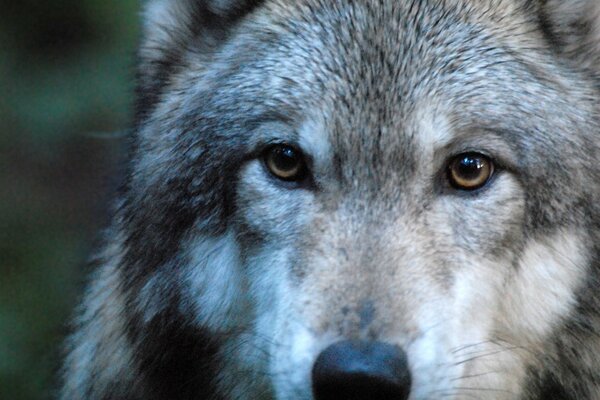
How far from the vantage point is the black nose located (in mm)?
3250

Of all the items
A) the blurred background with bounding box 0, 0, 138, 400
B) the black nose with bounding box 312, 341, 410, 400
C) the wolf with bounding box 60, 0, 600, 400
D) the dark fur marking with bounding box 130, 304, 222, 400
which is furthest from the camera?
the blurred background with bounding box 0, 0, 138, 400

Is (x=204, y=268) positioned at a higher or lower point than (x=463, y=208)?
lower

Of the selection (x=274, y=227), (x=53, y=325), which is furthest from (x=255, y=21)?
(x=53, y=325)

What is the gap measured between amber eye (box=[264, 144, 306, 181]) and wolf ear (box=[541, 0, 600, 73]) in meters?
1.03

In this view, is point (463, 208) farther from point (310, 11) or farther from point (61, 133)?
point (61, 133)

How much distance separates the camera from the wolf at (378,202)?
11.7 ft

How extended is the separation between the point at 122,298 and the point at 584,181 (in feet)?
5.73

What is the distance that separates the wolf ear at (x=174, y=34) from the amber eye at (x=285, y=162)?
2.03 feet

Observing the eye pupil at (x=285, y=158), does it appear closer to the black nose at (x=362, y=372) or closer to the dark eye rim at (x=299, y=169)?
the dark eye rim at (x=299, y=169)

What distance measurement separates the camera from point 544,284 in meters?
3.84

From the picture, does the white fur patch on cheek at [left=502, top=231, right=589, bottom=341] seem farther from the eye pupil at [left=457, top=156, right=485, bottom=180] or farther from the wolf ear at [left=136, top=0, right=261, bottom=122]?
the wolf ear at [left=136, top=0, right=261, bottom=122]

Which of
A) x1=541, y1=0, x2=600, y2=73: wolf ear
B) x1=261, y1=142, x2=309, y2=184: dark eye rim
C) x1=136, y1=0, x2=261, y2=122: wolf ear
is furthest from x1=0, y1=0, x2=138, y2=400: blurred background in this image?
x1=541, y1=0, x2=600, y2=73: wolf ear

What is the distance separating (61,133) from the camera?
24.6 feet

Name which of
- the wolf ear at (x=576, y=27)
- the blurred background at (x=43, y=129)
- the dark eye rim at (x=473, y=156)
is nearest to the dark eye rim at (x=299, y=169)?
the dark eye rim at (x=473, y=156)
